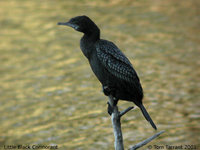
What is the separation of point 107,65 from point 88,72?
13.1 m

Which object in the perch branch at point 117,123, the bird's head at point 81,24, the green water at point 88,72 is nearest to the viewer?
the bird's head at point 81,24

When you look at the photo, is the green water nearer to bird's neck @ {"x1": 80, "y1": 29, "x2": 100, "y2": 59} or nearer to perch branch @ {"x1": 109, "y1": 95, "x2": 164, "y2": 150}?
perch branch @ {"x1": 109, "y1": 95, "x2": 164, "y2": 150}

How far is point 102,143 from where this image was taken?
15.7 m

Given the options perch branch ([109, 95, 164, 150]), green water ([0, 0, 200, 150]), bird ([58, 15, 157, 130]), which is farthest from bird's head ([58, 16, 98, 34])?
green water ([0, 0, 200, 150])

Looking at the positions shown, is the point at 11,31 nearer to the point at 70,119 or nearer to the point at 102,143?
the point at 70,119

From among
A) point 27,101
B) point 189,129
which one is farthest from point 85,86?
point 189,129

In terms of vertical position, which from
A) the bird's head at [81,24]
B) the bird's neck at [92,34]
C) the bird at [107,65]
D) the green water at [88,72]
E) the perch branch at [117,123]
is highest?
the green water at [88,72]

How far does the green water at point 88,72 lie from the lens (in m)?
16.5

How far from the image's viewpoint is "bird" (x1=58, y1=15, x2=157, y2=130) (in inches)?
316

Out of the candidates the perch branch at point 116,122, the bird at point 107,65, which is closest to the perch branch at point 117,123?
the perch branch at point 116,122

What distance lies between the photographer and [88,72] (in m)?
21.2

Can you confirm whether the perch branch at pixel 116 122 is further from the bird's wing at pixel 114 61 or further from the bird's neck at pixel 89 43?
the bird's neck at pixel 89 43

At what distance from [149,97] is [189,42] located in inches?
228

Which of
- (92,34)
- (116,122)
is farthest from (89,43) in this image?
(116,122)
